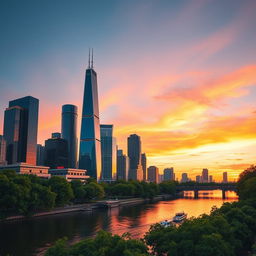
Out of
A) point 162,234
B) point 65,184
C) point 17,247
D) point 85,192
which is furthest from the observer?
point 85,192

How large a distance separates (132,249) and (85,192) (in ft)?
399

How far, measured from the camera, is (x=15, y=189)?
9506 cm

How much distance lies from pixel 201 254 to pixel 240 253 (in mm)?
23429

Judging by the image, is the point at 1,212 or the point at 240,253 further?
the point at 1,212

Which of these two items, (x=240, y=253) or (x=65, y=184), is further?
A: (x=65, y=184)

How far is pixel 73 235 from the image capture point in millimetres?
75000

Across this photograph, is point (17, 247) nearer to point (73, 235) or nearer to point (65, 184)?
point (73, 235)

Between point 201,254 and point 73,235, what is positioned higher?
point 201,254

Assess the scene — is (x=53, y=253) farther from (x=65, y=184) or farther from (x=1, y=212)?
(x=65, y=184)

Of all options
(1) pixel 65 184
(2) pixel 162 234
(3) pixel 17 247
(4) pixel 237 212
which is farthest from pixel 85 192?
(2) pixel 162 234

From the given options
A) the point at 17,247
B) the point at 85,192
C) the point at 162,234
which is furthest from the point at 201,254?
the point at 85,192

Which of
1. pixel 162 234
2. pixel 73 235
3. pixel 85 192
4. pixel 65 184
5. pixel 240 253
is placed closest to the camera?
pixel 162 234

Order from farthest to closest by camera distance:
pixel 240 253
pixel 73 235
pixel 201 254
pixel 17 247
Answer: pixel 73 235
pixel 17 247
pixel 240 253
pixel 201 254

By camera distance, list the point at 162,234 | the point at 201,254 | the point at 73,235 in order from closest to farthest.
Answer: the point at 201,254
the point at 162,234
the point at 73,235
